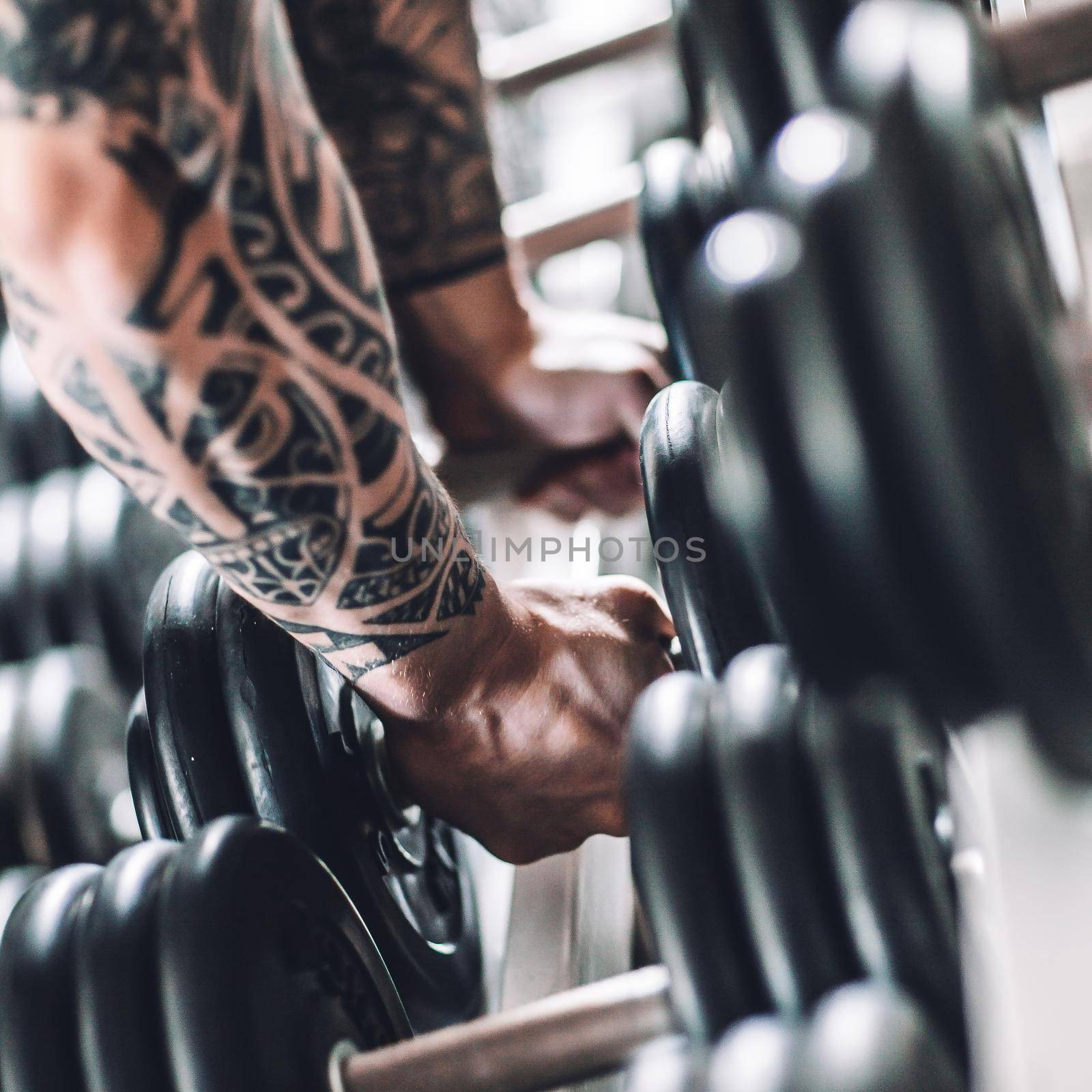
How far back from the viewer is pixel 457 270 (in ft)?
3.39

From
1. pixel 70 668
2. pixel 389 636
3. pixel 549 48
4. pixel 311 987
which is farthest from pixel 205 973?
pixel 549 48

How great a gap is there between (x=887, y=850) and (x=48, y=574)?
2.89 ft

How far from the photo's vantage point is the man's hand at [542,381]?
3.42ft

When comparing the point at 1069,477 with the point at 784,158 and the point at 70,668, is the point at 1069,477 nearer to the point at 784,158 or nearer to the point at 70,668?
the point at 784,158

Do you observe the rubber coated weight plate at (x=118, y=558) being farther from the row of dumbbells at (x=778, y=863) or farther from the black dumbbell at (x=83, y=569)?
the row of dumbbells at (x=778, y=863)

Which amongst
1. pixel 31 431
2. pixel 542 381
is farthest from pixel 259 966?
pixel 31 431

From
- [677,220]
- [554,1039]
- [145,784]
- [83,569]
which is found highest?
[677,220]

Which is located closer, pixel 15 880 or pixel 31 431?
pixel 15 880

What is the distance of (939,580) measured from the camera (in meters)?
0.37

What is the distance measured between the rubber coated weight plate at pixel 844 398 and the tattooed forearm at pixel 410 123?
66 centimetres

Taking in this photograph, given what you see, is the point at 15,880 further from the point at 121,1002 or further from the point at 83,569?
the point at 121,1002

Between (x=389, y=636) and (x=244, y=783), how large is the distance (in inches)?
4.2

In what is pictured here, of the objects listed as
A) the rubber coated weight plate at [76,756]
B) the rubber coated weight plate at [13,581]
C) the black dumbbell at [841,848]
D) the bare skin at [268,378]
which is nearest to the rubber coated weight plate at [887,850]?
the black dumbbell at [841,848]

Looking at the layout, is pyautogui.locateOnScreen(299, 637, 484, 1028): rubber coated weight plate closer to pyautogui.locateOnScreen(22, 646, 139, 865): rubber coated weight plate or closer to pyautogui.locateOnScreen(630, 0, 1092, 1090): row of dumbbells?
pyautogui.locateOnScreen(630, 0, 1092, 1090): row of dumbbells
